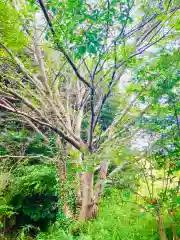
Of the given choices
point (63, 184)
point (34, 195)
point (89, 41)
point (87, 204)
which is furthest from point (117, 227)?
point (89, 41)

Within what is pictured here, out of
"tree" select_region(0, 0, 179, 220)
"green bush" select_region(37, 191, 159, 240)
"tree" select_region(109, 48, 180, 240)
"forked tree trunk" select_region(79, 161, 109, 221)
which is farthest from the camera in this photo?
"forked tree trunk" select_region(79, 161, 109, 221)

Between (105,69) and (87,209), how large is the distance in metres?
2.52

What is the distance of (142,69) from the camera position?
2150 millimetres

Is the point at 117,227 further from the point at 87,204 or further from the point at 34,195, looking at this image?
the point at 34,195

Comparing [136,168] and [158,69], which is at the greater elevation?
[158,69]

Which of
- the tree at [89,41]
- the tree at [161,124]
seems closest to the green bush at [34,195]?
the tree at [89,41]

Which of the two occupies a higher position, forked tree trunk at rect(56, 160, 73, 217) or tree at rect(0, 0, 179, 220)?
tree at rect(0, 0, 179, 220)

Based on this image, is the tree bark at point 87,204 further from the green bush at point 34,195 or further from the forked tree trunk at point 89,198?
the green bush at point 34,195

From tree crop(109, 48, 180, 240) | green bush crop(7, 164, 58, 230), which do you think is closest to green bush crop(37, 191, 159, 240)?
tree crop(109, 48, 180, 240)

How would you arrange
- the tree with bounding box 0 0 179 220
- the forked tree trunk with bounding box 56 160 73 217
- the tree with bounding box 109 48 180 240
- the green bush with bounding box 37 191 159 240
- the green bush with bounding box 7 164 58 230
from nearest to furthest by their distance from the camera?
the tree with bounding box 0 0 179 220 < the tree with bounding box 109 48 180 240 < the green bush with bounding box 37 191 159 240 < the forked tree trunk with bounding box 56 160 73 217 < the green bush with bounding box 7 164 58 230

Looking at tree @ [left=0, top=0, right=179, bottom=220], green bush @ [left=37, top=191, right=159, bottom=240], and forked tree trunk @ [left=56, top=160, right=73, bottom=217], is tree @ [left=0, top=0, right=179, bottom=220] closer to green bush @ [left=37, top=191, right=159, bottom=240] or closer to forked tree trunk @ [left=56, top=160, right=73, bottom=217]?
forked tree trunk @ [left=56, top=160, right=73, bottom=217]

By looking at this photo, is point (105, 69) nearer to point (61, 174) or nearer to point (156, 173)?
point (156, 173)

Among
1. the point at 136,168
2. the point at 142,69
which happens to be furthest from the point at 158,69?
the point at 136,168

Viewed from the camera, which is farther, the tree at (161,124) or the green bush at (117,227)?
the green bush at (117,227)
